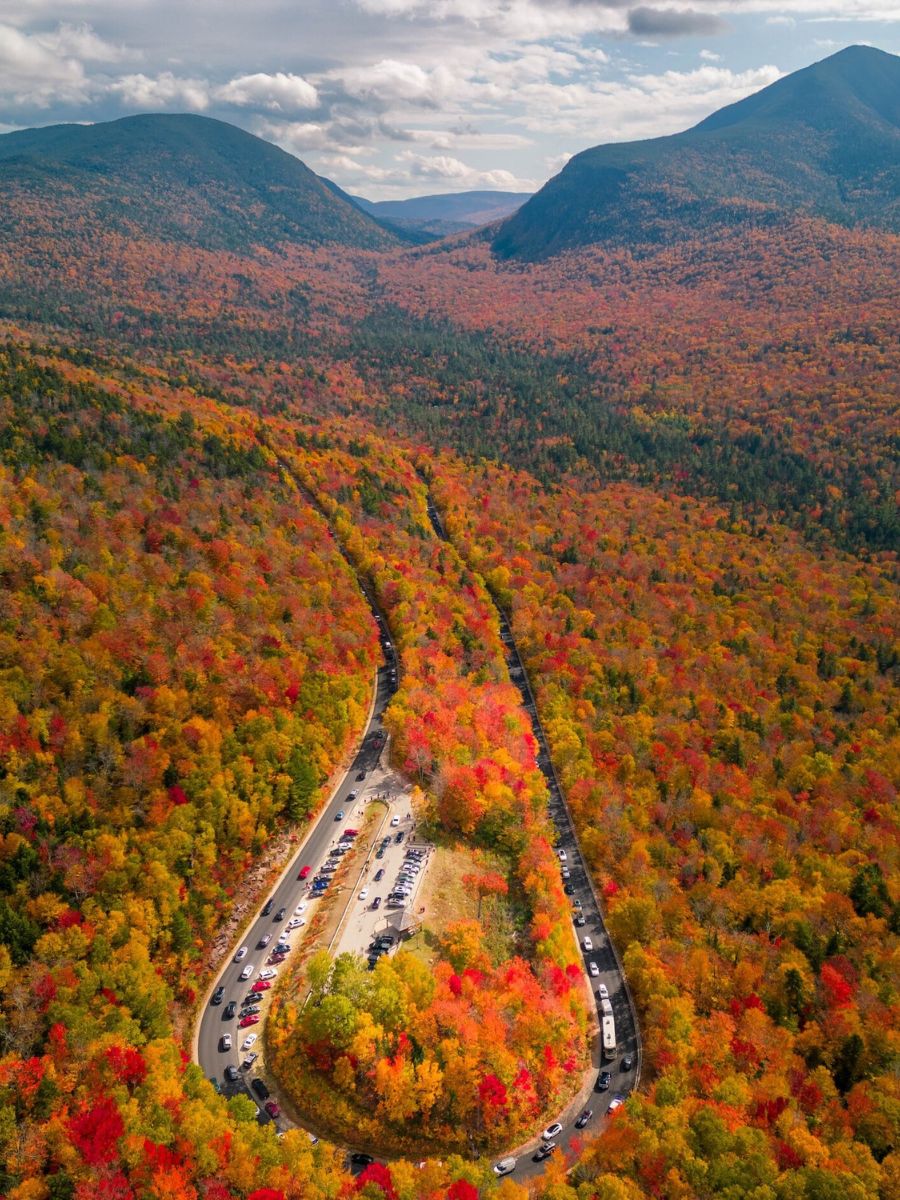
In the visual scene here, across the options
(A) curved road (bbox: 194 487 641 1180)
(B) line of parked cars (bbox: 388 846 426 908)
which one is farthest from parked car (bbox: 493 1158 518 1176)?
(B) line of parked cars (bbox: 388 846 426 908)

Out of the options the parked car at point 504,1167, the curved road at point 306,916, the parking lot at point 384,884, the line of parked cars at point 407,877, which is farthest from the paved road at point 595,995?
the parking lot at point 384,884

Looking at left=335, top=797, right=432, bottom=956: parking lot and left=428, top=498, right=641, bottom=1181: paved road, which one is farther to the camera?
left=335, top=797, right=432, bottom=956: parking lot

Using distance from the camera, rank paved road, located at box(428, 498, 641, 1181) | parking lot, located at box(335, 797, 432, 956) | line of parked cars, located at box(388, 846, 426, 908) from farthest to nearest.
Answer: line of parked cars, located at box(388, 846, 426, 908) → parking lot, located at box(335, 797, 432, 956) → paved road, located at box(428, 498, 641, 1181)

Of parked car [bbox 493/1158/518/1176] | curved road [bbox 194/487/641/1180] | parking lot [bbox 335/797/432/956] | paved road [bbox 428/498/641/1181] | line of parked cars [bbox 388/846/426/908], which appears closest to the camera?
parked car [bbox 493/1158/518/1176]

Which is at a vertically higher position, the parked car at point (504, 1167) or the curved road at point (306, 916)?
the curved road at point (306, 916)

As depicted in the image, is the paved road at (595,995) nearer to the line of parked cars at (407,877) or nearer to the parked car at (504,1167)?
the parked car at (504,1167)

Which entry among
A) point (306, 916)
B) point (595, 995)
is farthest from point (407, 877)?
point (595, 995)

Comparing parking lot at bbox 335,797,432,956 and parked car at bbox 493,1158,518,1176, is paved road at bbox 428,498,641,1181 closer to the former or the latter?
parked car at bbox 493,1158,518,1176

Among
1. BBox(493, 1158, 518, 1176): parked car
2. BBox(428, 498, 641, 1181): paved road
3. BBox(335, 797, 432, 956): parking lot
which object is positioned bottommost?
BBox(493, 1158, 518, 1176): parked car

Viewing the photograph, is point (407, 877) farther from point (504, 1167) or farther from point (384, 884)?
point (504, 1167)
